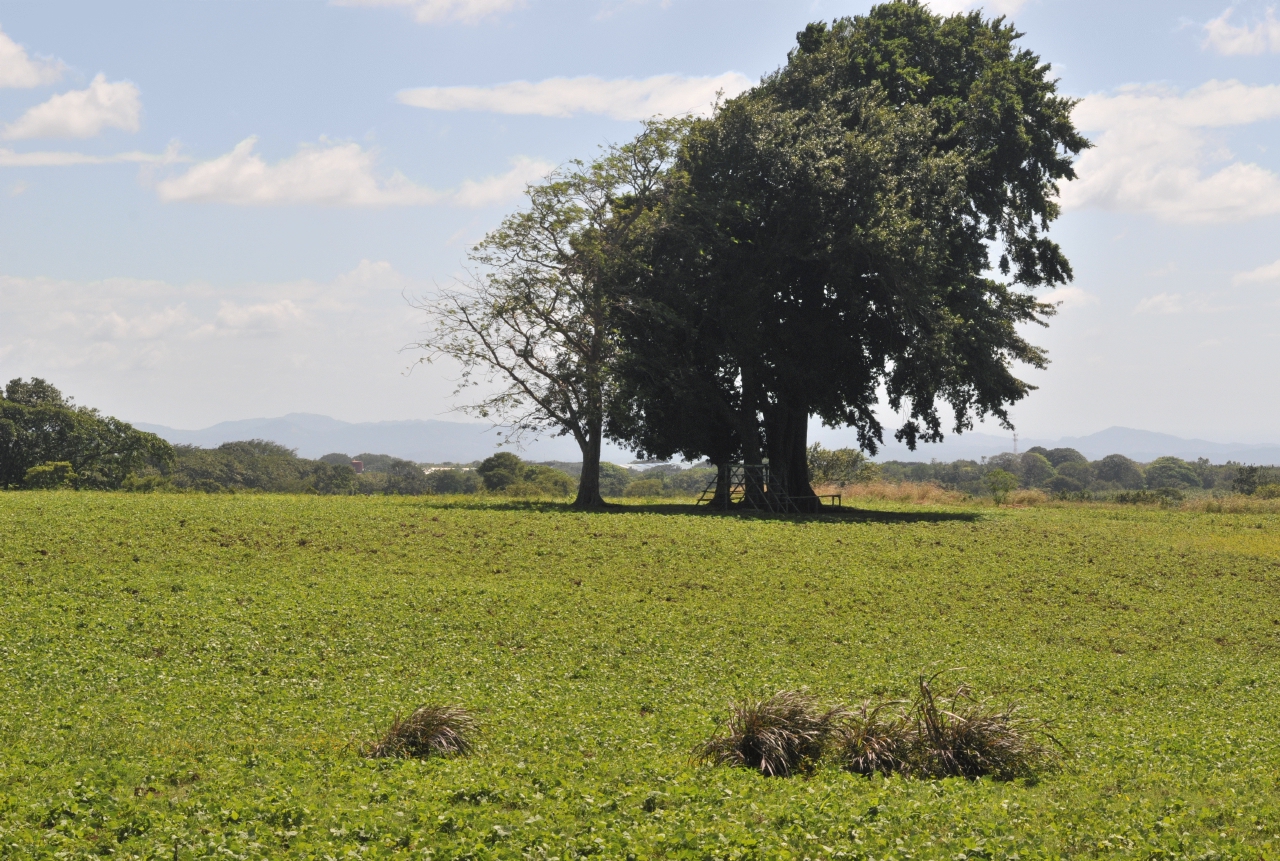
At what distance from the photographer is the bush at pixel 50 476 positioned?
46.5m

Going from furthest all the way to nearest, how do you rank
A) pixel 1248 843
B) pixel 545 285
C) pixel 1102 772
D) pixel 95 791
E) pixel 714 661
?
pixel 545 285, pixel 714 661, pixel 1102 772, pixel 95 791, pixel 1248 843

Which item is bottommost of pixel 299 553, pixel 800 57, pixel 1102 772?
pixel 1102 772

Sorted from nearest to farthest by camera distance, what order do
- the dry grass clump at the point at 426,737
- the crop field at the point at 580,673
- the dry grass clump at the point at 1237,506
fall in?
the crop field at the point at 580,673 < the dry grass clump at the point at 426,737 < the dry grass clump at the point at 1237,506

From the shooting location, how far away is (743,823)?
26.7ft

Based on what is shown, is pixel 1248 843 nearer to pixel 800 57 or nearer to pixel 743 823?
pixel 743 823

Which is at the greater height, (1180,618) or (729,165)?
(729,165)

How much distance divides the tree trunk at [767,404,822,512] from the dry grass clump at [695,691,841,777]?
25.5m

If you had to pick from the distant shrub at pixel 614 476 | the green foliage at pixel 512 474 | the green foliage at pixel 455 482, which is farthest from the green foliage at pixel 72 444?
the distant shrub at pixel 614 476

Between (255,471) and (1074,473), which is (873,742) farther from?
(1074,473)

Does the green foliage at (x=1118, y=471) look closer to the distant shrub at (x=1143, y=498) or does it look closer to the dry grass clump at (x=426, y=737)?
the distant shrub at (x=1143, y=498)

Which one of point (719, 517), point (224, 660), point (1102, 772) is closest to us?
point (1102, 772)

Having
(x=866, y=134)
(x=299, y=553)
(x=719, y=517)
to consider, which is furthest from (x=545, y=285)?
(x=299, y=553)

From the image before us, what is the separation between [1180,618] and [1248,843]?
536 inches

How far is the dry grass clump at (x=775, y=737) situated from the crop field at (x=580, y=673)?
0.33m
